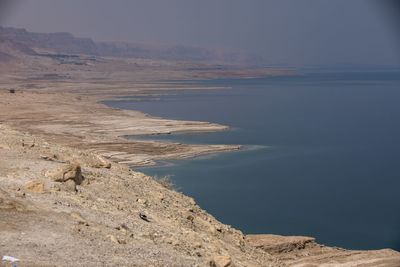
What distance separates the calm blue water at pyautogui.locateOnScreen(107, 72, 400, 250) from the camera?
23562 millimetres

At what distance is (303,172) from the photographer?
33.9m

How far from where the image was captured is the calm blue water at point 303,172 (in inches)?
928

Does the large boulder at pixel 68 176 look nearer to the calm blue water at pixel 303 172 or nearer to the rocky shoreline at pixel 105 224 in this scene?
the rocky shoreline at pixel 105 224

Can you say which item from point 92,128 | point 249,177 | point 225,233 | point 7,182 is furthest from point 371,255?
point 92,128

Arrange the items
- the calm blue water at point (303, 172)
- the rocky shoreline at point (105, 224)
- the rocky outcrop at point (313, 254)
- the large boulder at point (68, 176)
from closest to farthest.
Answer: the rocky shoreline at point (105, 224), the large boulder at point (68, 176), the rocky outcrop at point (313, 254), the calm blue water at point (303, 172)

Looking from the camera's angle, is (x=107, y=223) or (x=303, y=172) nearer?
(x=107, y=223)

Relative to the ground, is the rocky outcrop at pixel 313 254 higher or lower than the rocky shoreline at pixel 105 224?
lower

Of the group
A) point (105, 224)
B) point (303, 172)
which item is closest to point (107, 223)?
point (105, 224)

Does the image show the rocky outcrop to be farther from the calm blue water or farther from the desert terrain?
the calm blue water

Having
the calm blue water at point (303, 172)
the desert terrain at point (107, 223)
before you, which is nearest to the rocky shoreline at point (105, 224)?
the desert terrain at point (107, 223)

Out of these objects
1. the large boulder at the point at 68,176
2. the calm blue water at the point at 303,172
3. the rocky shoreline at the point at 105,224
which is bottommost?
the calm blue water at the point at 303,172

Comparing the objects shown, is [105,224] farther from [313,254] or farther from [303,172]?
[303,172]

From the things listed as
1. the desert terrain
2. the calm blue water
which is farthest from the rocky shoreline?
the calm blue water

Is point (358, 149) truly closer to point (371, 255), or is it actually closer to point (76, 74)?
point (371, 255)
